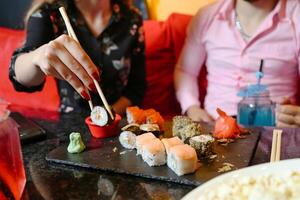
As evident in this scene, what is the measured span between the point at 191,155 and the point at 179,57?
2.87 feet

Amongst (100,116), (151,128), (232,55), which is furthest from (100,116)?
(232,55)

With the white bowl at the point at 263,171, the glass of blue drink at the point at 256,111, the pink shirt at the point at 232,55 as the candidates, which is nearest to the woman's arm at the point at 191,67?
the pink shirt at the point at 232,55

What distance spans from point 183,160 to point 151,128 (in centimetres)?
18

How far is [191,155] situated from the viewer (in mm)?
729

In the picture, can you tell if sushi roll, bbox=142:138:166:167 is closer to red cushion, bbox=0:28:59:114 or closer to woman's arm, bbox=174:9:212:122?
woman's arm, bbox=174:9:212:122

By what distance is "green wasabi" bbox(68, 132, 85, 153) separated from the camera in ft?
2.80

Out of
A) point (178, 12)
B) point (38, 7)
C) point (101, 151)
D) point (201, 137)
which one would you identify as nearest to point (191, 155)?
point (201, 137)

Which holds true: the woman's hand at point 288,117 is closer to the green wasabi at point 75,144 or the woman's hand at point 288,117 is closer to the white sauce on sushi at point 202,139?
the white sauce on sushi at point 202,139

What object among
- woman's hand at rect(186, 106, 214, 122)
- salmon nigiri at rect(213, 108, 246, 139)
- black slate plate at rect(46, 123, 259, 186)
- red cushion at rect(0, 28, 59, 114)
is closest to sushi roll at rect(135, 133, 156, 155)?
black slate plate at rect(46, 123, 259, 186)

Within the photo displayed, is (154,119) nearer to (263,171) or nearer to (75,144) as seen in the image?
(75,144)

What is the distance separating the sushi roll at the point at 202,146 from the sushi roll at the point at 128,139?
0.37ft

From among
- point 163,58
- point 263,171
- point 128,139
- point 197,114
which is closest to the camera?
point 263,171

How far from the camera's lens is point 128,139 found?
2.78 feet

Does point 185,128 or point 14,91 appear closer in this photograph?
point 185,128
